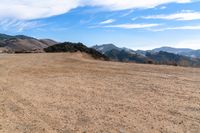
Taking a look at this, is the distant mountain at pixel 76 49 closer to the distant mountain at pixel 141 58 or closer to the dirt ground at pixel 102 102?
the distant mountain at pixel 141 58

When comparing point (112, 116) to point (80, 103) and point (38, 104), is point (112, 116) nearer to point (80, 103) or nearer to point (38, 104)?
point (80, 103)

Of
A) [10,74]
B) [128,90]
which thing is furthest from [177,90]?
[10,74]

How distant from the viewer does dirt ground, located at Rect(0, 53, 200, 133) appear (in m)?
9.47

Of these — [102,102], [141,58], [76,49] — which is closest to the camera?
[102,102]

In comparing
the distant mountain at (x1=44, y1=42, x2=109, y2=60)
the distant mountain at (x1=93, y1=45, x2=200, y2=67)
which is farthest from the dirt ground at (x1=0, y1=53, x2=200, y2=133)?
the distant mountain at (x1=44, y1=42, x2=109, y2=60)

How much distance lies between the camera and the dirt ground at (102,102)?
31.1ft

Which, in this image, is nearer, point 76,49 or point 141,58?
point 76,49

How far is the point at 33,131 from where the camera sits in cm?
920

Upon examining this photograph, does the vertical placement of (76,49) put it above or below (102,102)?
above

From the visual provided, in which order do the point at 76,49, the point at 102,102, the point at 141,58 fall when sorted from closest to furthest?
the point at 102,102 → the point at 76,49 → the point at 141,58

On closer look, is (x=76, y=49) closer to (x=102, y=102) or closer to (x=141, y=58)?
(x=102, y=102)

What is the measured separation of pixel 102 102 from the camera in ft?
40.2

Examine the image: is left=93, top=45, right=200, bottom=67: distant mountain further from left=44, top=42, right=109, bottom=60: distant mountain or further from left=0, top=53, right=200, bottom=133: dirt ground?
left=0, top=53, right=200, bottom=133: dirt ground

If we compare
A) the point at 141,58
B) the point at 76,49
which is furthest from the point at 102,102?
the point at 141,58
